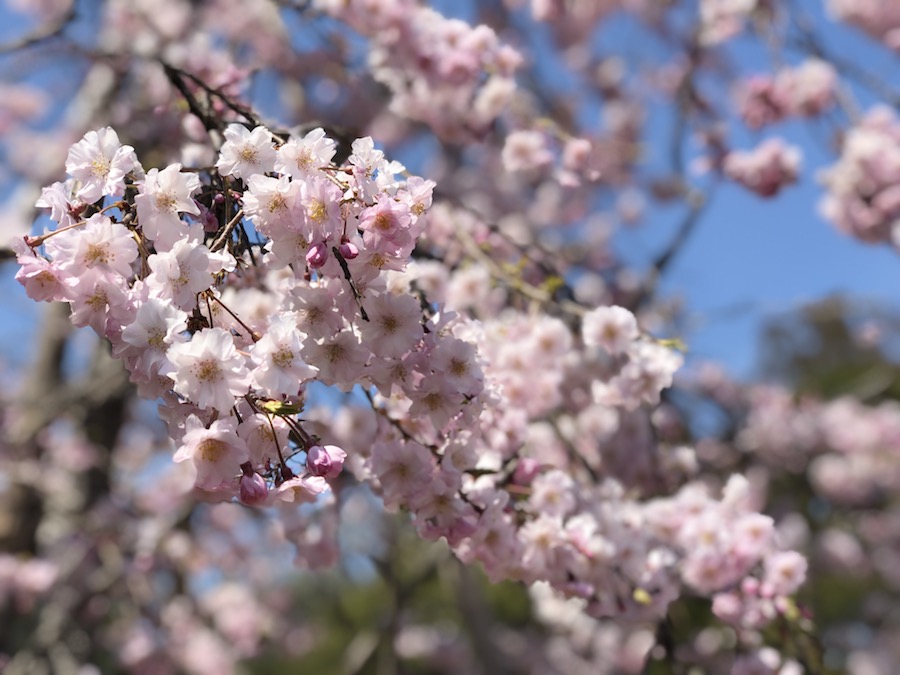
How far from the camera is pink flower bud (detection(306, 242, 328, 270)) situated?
109cm

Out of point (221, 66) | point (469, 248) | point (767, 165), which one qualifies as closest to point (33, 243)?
point (469, 248)

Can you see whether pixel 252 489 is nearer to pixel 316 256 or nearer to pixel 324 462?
pixel 324 462

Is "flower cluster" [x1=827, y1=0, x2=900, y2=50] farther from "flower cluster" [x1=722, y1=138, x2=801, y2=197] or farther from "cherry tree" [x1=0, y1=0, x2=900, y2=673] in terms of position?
"flower cluster" [x1=722, y1=138, x2=801, y2=197]

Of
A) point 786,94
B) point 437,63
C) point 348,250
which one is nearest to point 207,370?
point 348,250

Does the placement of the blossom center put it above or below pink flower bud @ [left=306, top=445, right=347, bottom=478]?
above

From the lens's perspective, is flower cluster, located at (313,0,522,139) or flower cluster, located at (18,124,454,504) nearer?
flower cluster, located at (18,124,454,504)

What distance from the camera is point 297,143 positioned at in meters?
1.13

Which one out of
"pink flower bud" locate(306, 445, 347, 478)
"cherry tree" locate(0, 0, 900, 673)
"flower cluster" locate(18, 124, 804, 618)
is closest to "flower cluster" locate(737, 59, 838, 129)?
"cherry tree" locate(0, 0, 900, 673)

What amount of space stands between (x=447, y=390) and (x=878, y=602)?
10.9 m

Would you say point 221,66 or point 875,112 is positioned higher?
point 875,112

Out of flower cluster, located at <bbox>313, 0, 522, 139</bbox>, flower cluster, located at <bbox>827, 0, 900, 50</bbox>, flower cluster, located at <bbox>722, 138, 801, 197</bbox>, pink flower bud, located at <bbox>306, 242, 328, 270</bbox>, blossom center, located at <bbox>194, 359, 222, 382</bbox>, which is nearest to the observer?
blossom center, located at <bbox>194, 359, 222, 382</bbox>

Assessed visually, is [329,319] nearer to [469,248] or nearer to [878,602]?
[469,248]

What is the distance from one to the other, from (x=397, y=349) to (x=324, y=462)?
8.3 inches

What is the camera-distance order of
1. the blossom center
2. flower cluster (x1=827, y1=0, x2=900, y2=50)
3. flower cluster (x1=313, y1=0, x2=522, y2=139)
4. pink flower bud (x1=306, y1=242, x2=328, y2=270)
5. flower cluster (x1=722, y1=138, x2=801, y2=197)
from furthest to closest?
flower cluster (x1=827, y1=0, x2=900, y2=50) < flower cluster (x1=722, y1=138, x2=801, y2=197) < flower cluster (x1=313, y1=0, x2=522, y2=139) < pink flower bud (x1=306, y1=242, x2=328, y2=270) < the blossom center
